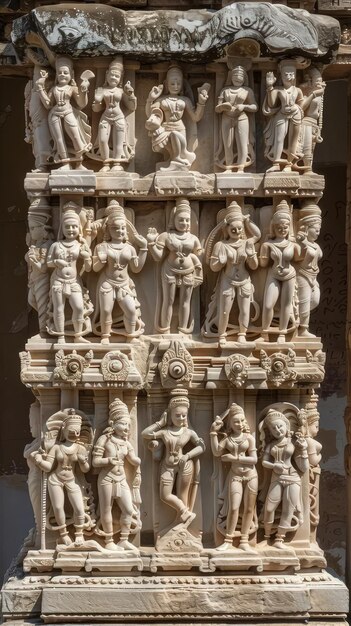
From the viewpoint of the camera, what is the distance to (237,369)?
10.4 metres

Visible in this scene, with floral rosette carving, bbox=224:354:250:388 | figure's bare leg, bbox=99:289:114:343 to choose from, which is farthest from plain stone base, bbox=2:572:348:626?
figure's bare leg, bbox=99:289:114:343

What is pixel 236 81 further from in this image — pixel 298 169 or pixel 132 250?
pixel 132 250

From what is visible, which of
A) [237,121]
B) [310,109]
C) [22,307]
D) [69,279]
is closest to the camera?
[69,279]

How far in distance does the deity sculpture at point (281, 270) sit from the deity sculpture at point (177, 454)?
98cm

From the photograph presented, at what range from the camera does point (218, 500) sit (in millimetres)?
10547

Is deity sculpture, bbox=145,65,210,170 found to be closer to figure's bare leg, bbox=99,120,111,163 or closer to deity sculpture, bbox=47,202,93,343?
figure's bare leg, bbox=99,120,111,163

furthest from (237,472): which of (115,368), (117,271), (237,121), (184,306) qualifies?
(237,121)

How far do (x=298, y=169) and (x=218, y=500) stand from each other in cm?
264

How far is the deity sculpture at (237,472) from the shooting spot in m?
10.4

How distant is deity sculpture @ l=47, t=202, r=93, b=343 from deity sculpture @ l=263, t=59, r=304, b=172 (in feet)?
5.14

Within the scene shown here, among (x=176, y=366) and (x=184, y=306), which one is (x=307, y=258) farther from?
(x=176, y=366)

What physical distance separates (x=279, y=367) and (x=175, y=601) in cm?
195

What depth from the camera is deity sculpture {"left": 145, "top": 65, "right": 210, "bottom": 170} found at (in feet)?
34.5

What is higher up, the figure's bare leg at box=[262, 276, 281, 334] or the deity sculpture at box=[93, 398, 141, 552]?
the figure's bare leg at box=[262, 276, 281, 334]
